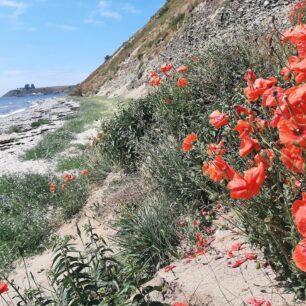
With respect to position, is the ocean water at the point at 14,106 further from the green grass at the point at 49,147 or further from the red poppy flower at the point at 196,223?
the red poppy flower at the point at 196,223

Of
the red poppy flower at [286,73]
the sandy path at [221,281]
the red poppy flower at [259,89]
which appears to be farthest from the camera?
the sandy path at [221,281]

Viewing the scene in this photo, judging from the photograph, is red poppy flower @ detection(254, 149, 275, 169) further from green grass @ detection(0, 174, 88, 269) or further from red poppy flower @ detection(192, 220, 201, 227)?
green grass @ detection(0, 174, 88, 269)

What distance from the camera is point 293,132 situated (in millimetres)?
1621

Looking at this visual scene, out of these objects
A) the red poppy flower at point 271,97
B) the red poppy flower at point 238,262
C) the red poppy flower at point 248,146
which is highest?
the red poppy flower at point 271,97

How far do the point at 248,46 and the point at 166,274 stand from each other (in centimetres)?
417

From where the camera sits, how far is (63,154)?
40.1 ft

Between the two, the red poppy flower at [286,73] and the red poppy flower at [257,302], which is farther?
the red poppy flower at [257,302]

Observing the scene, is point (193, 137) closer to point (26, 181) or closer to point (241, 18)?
point (26, 181)

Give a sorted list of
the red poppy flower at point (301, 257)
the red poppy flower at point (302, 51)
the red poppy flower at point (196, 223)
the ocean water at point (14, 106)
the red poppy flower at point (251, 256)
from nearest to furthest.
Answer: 1. the red poppy flower at point (301, 257)
2. the red poppy flower at point (302, 51)
3. the red poppy flower at point (251, 256)
4. the red poppy flower at point (196, 223)
5. the ocean water at point (14, 106)

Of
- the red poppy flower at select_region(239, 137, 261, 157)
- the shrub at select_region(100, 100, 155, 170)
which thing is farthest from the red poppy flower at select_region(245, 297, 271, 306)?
the shrub at select_region(100, 100, 155, 170)

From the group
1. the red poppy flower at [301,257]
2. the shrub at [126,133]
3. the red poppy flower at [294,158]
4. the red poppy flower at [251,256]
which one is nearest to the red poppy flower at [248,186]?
the red poppy flower at [294,158]

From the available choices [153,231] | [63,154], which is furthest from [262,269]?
[63,154]

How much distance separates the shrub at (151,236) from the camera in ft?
13.9

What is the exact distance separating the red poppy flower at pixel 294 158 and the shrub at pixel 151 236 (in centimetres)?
247
